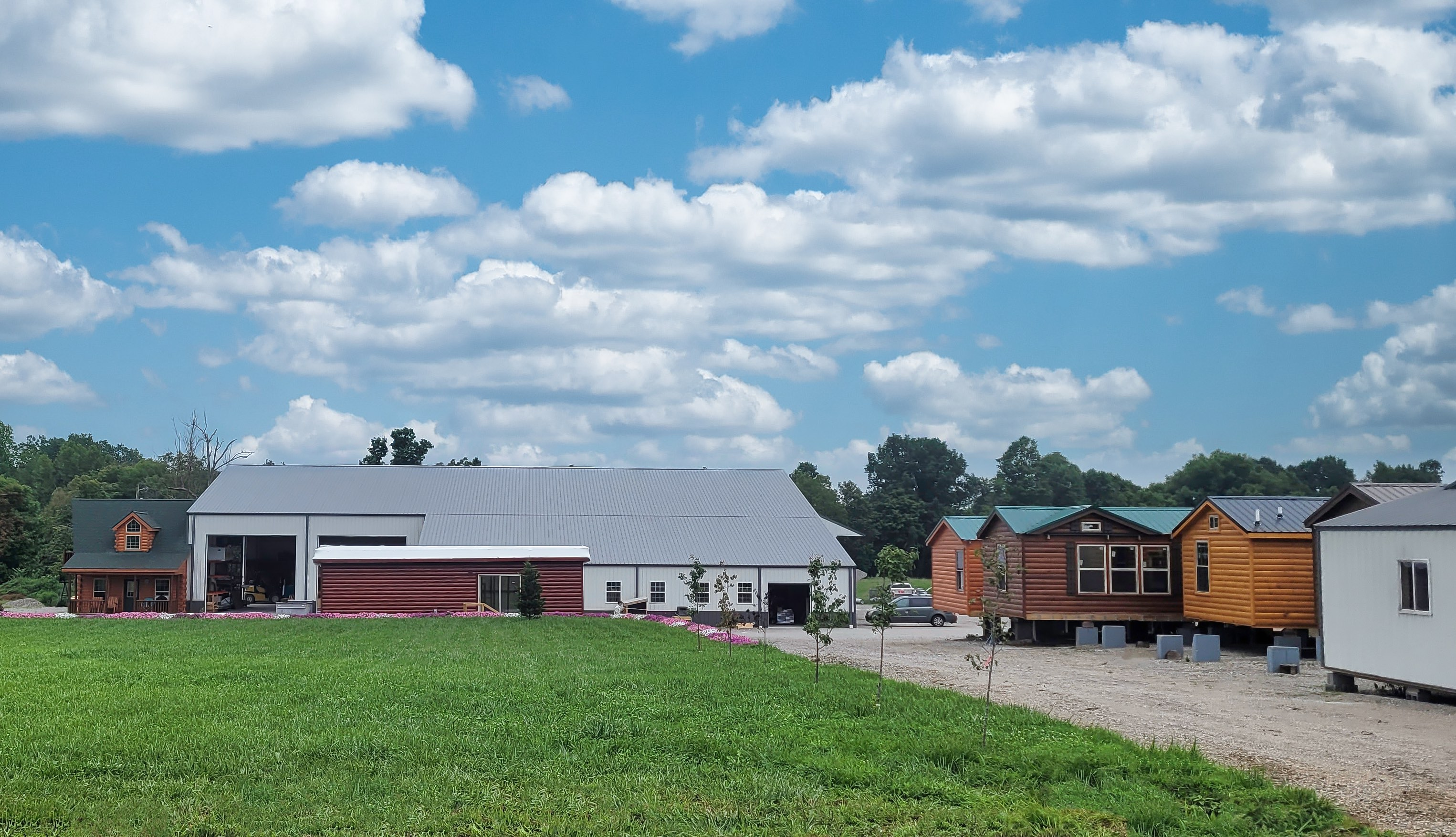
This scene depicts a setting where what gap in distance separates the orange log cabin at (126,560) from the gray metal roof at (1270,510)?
4405cm

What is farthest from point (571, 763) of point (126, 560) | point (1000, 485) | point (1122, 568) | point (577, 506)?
point (1000, 485)

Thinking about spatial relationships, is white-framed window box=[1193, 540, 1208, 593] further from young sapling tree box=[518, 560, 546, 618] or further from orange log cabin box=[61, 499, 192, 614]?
orange log cabin box=[61, 499, 192, 614]

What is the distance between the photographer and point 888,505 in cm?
10794

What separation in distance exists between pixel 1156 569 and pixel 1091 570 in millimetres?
1995

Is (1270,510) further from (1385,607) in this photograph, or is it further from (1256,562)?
(1385,607)

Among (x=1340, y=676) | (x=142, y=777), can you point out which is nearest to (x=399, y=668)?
(x=142, y=777)

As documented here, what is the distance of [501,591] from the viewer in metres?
47.9

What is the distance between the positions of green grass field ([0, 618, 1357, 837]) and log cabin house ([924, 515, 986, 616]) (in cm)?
2067

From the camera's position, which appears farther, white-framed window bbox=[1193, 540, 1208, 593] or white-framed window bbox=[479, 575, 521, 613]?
white-framed window bbox=[479, 575, 521, 613]

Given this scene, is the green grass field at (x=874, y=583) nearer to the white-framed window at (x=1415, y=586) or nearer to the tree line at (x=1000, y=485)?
the tree line at (x=1000, y=485)

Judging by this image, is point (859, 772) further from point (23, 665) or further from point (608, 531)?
point (608, 531)

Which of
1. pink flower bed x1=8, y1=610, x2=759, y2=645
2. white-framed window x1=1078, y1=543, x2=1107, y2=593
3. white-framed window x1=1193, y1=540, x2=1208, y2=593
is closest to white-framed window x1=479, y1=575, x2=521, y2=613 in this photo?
pink flower bed x1=8, y1=610, x2=759, y2=645

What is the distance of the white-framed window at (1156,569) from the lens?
36781mm

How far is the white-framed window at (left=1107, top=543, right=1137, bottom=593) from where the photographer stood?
3669 cm
